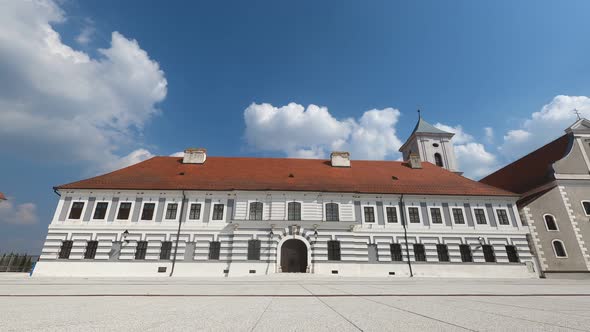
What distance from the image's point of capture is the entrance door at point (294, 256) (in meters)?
20.3

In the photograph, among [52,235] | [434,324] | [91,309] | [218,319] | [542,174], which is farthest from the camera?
[542,174]

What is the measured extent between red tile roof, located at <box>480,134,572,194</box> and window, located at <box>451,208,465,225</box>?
26.4ft

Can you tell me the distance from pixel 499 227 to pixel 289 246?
1795 centimetres

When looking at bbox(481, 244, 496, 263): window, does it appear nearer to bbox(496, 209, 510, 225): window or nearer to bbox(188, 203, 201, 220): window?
bbox(496, 209, 510, 225): window

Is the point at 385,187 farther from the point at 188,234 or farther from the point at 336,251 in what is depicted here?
the point at 188,234

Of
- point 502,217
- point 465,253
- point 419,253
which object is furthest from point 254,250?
point 502,217

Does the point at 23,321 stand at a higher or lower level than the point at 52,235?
lower

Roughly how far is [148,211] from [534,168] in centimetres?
3682

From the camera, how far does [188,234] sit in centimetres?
2022

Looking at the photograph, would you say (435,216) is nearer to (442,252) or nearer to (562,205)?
(442,252)

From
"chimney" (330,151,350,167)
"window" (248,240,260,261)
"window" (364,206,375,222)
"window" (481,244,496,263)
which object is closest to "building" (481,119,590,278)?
"window" (481,244,496,263)

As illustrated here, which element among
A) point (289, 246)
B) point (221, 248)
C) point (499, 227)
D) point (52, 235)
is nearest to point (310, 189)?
point (289, 246)

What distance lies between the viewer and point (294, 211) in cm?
2114

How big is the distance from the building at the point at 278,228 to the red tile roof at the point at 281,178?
0.16m
